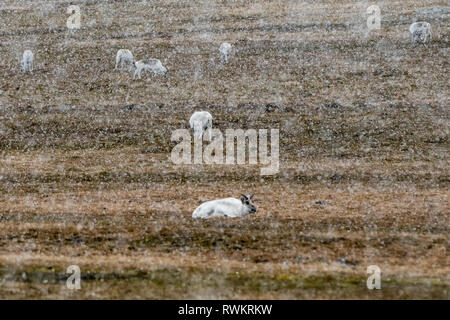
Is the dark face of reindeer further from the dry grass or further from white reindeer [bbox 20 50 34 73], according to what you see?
white reindeer [bbox 20 50 34 73]

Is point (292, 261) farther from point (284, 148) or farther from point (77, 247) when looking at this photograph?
point (284, 148)

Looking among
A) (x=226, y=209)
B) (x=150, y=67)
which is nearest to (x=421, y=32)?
(x=150, y=67)

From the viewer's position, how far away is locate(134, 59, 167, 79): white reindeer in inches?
1635

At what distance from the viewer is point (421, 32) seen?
147 feet

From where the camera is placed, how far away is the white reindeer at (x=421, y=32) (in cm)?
4478

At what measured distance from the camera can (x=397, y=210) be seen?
68.5 ft

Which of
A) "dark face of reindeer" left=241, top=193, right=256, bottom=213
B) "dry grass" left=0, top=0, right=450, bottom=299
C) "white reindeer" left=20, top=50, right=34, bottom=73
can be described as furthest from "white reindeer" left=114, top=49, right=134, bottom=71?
"dark face of reindeer" left=241, top=193, right=256, bottom=213

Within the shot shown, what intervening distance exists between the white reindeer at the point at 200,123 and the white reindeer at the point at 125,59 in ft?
43.1

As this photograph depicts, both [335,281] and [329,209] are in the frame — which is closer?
[335,281]

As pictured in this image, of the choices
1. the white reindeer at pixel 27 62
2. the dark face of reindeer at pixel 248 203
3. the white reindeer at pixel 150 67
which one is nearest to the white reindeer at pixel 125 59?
the white reindeer at pixel 150 67

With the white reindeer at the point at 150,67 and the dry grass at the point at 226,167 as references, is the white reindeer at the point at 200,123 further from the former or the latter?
the white reindeer at the point at 150,67

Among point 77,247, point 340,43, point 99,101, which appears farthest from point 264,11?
point 77,247

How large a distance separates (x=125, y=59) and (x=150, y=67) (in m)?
3.03

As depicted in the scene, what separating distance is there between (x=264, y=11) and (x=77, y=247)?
43909 millimetres
